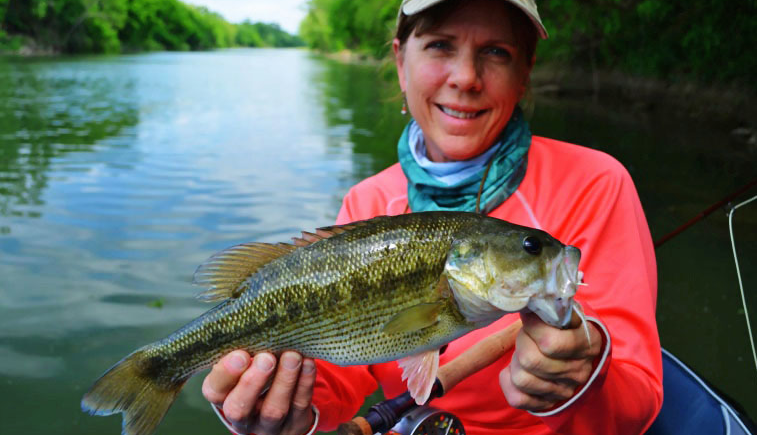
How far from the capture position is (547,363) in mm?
1520

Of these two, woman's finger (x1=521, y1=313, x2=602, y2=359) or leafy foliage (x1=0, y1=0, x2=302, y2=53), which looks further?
leafy foliage (x1=0, y1=0, x2=302, y2=53)

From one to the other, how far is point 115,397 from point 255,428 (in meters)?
0.44

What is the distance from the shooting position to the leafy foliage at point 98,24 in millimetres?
66250

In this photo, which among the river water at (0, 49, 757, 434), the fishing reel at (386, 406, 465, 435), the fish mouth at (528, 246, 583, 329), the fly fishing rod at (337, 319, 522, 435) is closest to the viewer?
the fish mouth at (528, 246, 583, 329)

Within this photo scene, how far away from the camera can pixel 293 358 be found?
181cm

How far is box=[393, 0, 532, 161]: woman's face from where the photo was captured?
2250mm

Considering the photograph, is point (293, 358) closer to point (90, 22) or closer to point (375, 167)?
point (375, 167)

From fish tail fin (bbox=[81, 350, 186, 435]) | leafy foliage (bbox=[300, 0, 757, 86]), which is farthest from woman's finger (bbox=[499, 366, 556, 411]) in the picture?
leafy foliage (bbox=[300, 0, 757, 86])

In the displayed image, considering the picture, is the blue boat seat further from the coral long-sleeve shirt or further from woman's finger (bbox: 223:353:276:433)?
woman's finger (bbox: 223:353:276:433)

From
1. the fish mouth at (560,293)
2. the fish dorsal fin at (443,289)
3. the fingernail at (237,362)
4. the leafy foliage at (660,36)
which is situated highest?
the leafy foliage at (660,36)

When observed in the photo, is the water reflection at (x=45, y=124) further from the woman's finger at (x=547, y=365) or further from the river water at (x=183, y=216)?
the woman's finger at (x=547, y=365)

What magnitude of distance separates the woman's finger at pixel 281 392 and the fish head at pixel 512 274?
1.79ft

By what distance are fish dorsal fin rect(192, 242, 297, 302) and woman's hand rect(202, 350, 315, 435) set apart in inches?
7.9

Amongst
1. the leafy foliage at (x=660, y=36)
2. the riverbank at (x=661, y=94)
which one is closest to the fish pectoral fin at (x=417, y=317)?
the leafy foliage at (x=660, y=36)
